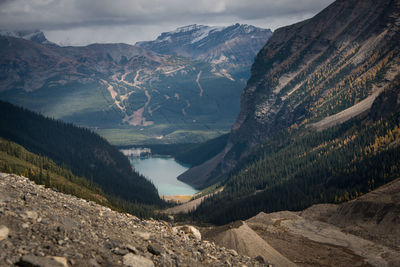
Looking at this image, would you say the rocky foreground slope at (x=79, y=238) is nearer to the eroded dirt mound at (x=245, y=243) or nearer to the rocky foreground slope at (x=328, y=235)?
the eroded dirt mound at (x=245, y=243)

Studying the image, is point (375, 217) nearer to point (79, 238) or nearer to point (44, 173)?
point (79, 238)

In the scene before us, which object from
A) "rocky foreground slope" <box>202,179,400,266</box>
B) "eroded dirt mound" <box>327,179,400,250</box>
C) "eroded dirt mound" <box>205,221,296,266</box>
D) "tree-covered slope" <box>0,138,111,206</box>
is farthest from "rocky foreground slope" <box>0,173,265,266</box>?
"tree-covered slope" <box>0,138,111,206</box>

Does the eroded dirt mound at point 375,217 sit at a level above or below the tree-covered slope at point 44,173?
below

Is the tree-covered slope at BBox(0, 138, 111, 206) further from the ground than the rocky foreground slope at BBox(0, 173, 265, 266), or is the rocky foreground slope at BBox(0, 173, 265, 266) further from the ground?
the tree-covered slope at BBox(0, 138, 111, 206)

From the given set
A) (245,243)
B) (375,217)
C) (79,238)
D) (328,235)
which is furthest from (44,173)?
(79,238)

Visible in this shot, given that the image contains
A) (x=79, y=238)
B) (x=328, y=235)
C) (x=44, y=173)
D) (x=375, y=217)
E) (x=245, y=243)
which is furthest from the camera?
(x=44, y=173)

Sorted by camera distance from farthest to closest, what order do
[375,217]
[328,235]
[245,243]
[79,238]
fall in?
[375,217], [328,235], [245,243], [79,238]

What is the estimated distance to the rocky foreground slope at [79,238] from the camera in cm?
3591

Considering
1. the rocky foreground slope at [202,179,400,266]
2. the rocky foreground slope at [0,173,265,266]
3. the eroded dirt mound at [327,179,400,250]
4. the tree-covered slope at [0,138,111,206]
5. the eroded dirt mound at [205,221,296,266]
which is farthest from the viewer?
the tree-covered slope at [0,138,111,206]

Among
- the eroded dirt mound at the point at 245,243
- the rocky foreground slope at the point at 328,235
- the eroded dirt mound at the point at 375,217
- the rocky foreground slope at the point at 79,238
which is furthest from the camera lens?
the eroded dirt mound at the point at 375,217

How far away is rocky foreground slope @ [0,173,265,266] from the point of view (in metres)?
35.9

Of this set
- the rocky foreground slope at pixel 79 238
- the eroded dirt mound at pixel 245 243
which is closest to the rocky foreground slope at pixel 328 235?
the eroded dirt mound at pixel 245 243

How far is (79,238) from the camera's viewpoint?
40500 mm

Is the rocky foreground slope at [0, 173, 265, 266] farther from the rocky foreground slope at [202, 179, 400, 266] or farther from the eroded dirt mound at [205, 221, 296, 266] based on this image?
the rocky foreground slope at [202, 179, 400, 266]
